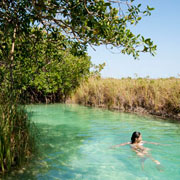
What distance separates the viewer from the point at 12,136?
A: 466 cm

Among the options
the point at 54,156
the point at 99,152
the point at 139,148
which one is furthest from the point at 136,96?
the point at 54,156

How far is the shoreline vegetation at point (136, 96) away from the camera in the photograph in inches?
461

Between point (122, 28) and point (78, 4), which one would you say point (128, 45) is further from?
point (78, 4)

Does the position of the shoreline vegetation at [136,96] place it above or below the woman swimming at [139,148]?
above

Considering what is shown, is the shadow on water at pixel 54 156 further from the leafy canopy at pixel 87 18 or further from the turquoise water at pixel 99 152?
the leafy canopy at pixel 87 18

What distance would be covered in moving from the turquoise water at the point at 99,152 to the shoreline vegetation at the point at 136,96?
52.4 inches

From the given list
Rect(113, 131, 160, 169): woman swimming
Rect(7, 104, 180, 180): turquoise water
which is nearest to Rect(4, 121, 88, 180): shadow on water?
Rect(7, 104, 180, 180): turquoise water

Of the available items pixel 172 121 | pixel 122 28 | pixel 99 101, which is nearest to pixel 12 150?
pixel 122 28

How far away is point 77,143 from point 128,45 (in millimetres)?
3727

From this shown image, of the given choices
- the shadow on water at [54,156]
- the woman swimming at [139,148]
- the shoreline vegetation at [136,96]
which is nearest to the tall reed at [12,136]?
the shadow on water at [54,156]

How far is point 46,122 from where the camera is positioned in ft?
36.4

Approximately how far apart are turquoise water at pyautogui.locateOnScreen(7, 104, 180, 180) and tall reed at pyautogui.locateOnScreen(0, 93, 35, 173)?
283 mm

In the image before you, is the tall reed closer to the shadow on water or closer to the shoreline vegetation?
the shadow on water

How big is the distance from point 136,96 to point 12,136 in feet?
33.3
